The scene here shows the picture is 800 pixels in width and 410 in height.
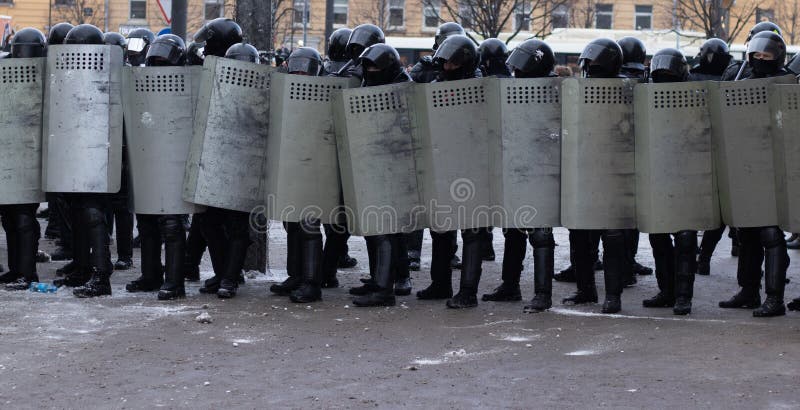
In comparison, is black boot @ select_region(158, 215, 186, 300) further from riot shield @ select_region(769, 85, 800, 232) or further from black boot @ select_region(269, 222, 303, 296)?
riot shield @ select_region(769, 85, 800, 232)

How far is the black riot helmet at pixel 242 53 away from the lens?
31.3 feet

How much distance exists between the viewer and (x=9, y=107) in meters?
9.65

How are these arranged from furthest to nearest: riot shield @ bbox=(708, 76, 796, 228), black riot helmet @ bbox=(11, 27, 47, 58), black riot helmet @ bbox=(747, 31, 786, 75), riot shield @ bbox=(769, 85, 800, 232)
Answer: black riot helmet @ bbox=(11, 27, 47, 58), black riot helmet @ bbox=(747, 31, 786, 75), riot shield @ bbox=(708, 76, 796, 228), riot shield @ bbox=(769, 85, 800, 232)

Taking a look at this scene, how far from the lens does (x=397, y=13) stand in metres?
49.7

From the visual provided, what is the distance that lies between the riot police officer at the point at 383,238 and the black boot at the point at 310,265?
1.14 ft

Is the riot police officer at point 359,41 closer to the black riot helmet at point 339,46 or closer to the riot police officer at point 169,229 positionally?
the black riot helmet at point 339,46

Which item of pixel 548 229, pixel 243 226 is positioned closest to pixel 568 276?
pixel 548 229

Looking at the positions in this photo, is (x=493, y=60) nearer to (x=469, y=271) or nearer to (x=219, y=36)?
(x=469, y=271)

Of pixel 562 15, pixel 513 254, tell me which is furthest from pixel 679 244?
pixel 562 15

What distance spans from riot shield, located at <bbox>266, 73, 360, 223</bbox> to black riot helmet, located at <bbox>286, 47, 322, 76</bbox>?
0.15 meters

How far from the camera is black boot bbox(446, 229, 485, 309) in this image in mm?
9312

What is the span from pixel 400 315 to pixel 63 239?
4673 mm

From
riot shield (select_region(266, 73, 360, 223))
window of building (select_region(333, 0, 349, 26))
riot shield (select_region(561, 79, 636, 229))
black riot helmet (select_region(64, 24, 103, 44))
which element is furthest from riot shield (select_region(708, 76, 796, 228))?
window of building (select_region(333, 0, 349, 26))

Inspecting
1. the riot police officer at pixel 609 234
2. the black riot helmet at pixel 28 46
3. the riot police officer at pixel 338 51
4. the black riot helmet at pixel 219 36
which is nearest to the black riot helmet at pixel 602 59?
the riot police officer at pixel 609 234
